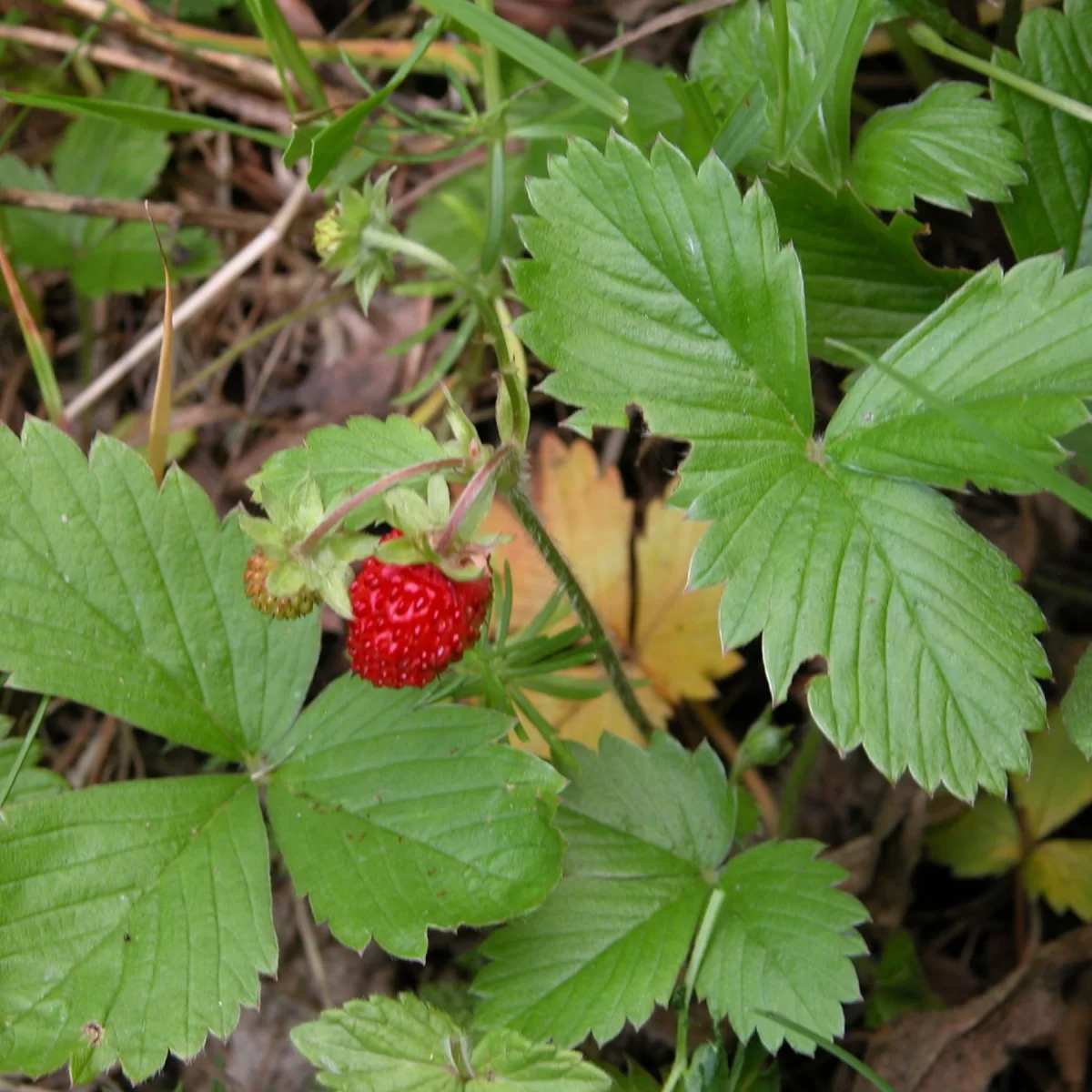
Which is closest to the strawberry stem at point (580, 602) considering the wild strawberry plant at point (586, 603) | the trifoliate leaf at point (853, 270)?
the wild strawberry plant at point (586, 603)

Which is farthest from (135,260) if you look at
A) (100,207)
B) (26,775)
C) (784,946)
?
(784,946)

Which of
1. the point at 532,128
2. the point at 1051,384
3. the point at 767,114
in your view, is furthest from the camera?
the point at 532,128

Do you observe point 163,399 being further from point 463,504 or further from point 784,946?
point 784,946

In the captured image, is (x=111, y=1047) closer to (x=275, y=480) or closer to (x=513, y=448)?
(x=275, y=480)

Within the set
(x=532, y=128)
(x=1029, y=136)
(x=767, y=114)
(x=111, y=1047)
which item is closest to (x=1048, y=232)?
(x=1029, y=136)

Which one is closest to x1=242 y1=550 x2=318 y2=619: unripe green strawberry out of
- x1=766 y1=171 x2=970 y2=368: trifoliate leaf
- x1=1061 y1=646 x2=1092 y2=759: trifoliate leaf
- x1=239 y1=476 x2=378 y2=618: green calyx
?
x1=239 y1=476 x2=378 y2=618: green calyx

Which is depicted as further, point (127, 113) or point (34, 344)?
point (34, 344)

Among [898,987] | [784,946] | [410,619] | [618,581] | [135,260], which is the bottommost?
[898,987]

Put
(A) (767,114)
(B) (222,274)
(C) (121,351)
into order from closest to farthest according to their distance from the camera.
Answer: (A) (767,114) < (B) (222,274) < (C) (121,351)
